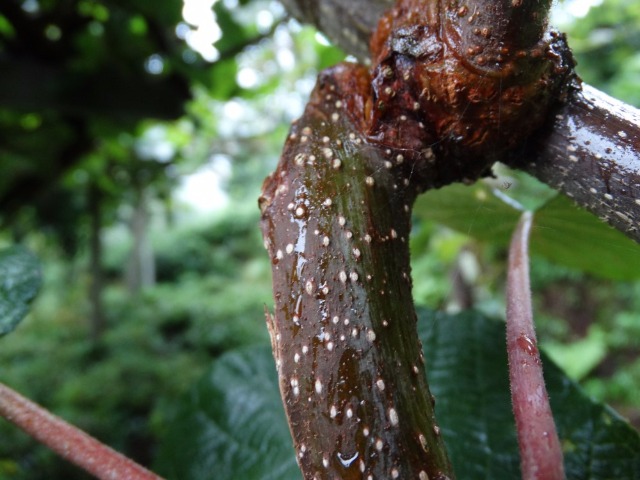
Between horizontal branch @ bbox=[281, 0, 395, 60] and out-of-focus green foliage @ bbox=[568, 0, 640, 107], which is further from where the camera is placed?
out-of-focus green foliage @ bbox=[568, 0, 640, 107]

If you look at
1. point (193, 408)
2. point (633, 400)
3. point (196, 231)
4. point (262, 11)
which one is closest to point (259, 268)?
point (196, 231)

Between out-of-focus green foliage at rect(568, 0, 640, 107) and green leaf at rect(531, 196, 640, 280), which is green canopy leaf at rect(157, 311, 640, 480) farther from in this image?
out-of-focus green foliage at rect(568, 0, 640, 107)

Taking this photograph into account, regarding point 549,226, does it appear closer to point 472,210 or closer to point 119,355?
point 472,210

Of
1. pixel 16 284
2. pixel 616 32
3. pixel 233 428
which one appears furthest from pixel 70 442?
pixel 616 32

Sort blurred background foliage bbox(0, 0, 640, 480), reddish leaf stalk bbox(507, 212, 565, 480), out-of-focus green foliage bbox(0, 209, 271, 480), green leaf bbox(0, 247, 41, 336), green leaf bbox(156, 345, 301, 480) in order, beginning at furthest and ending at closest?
out-of-focus green foliage bbox(0, 209, 271, 480), blurred background foliage bbox(0, 0, 640, 480), green leaf bbox(156, 345, 301, 480), green leaf bbox(0, 247, 41, 336), reddish leaf stalk bbox(507, 212, 565, 480)

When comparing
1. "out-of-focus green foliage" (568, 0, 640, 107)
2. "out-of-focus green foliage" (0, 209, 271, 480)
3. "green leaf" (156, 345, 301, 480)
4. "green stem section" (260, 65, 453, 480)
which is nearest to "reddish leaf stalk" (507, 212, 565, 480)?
"green stem section" (260, 65, 453, 480)

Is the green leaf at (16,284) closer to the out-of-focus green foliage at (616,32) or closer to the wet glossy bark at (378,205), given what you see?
the wet glossy bark at (378,205)

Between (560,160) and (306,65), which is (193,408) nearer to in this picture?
(560,160)
